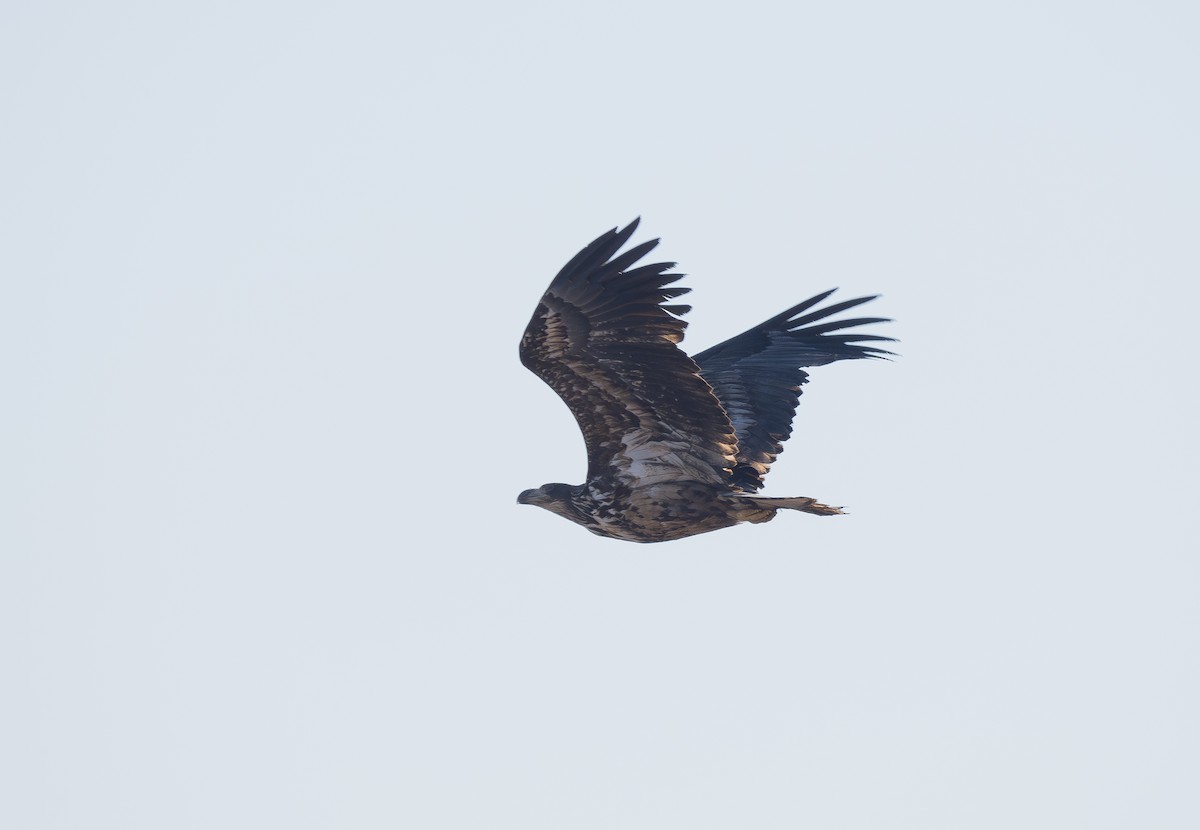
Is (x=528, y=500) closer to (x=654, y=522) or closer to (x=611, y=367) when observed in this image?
(x=654, y=522)

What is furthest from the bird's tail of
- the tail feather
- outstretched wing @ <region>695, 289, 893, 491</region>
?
outstretched wing @ <region>695, 289, 893, 491</region>

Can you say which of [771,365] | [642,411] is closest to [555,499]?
[642,411]

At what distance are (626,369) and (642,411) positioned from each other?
53 centimetres

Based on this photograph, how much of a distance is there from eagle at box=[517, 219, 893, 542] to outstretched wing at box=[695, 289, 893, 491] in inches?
0.8

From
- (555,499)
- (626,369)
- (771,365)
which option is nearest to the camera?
(626,369)

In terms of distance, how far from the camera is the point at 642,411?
1331 cm

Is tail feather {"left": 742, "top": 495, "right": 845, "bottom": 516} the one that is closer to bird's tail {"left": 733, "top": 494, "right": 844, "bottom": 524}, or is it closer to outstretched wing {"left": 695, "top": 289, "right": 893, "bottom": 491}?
bird's tail {"left": 733, "top": 494, "right": 844, "bottom": 524}

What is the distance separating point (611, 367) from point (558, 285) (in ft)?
2.67

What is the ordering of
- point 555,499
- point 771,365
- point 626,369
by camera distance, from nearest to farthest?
point 626,369 → point 555,499 → point 771,365

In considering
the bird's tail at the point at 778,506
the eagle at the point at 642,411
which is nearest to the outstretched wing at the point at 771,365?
the eagle at the point at 642,411

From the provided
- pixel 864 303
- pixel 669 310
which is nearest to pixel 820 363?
pixel 864 303

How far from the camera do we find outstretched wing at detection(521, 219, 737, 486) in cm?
1245

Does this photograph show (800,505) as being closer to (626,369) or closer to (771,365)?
(626,369)

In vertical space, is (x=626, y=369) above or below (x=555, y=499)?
above
